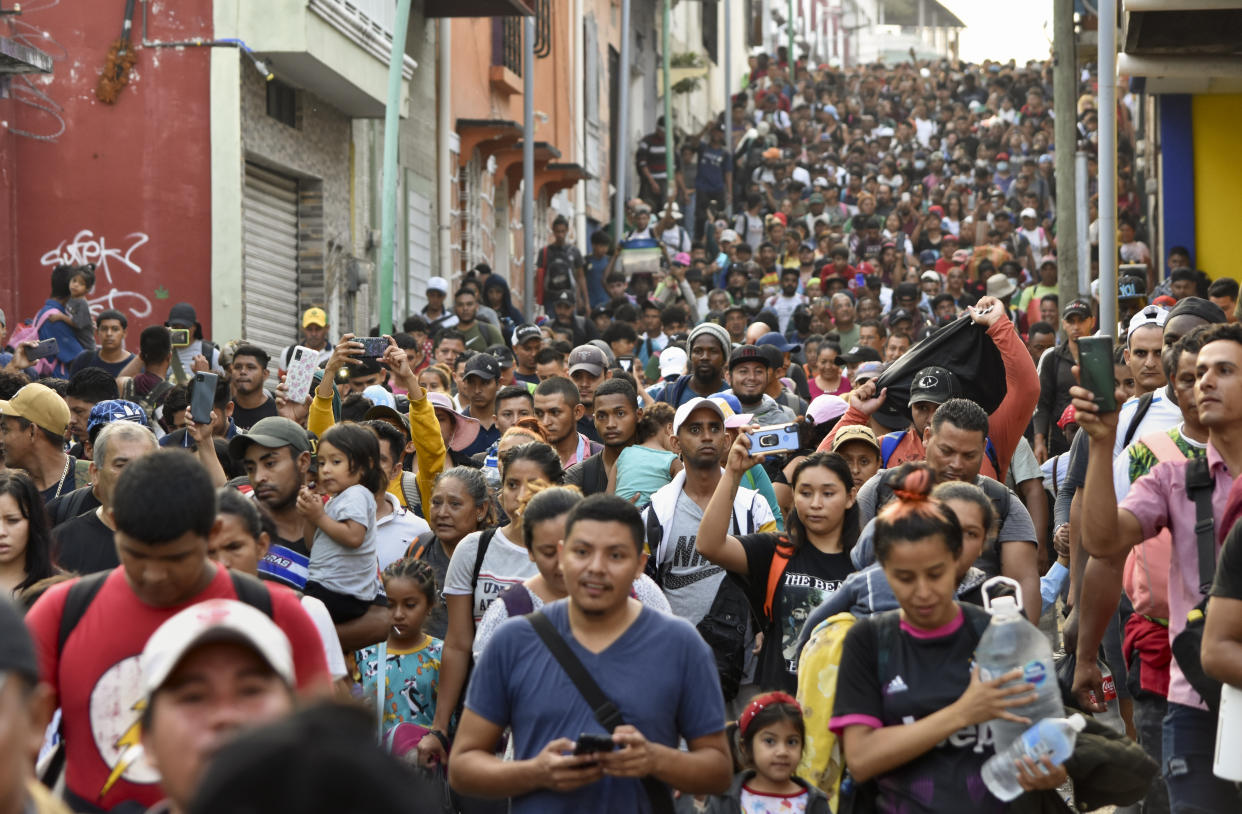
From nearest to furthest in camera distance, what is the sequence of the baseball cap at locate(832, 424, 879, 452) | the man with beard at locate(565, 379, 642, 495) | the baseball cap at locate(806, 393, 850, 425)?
the baseball cap at locate(832, 424, 879, 452) < the man with beard at locate(565, 379, 642, 495) < the baseball cap at locate(806, 393, 850, 425)

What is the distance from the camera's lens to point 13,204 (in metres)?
16.5

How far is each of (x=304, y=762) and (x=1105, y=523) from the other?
397 centimetres

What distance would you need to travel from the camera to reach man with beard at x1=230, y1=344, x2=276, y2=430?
35.7 feet

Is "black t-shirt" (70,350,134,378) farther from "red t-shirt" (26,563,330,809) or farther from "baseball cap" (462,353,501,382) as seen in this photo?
"red t-shirt" (26,563,330,809)

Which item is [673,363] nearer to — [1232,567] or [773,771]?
[773,771]

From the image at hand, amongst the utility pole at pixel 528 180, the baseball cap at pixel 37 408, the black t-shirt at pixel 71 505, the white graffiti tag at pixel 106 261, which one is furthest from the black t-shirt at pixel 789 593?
the utility pole at pixel 528 180

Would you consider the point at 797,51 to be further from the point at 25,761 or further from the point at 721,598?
the point at 25,761

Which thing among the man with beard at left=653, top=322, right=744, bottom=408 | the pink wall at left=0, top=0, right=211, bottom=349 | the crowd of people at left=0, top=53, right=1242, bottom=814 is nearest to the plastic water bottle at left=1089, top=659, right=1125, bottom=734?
the crowd of people at left=0, top=53, right=1242, bottom=814

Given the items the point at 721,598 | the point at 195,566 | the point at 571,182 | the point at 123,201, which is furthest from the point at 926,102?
the point at 195,566

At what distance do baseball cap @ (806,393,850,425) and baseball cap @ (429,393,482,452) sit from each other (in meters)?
2.14

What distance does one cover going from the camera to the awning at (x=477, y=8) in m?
22.8

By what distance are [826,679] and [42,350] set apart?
313 inches

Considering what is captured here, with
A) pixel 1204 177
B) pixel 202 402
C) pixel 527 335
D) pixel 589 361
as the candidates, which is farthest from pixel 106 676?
pixel 1204 177

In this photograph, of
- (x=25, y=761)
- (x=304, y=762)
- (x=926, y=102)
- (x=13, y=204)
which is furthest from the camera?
(x=926, y=102)
